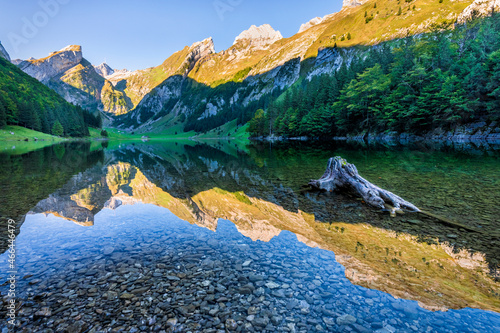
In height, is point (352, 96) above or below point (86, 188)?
above

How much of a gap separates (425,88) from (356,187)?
202 feet

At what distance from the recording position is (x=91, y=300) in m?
5.44

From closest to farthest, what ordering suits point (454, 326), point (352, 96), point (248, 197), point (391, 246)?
point (454, 326), point (391, 246), point (248, 197), point (352, 96)

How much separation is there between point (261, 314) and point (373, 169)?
21357 mm

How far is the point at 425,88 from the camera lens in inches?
2269

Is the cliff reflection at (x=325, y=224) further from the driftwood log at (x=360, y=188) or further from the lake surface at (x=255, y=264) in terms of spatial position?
the driftwood log at (x=360, y=188)

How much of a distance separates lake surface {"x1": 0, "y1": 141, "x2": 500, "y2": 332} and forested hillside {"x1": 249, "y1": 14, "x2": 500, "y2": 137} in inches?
2171

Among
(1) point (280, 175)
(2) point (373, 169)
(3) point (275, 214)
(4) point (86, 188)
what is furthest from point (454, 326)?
(4) point (86, 188)

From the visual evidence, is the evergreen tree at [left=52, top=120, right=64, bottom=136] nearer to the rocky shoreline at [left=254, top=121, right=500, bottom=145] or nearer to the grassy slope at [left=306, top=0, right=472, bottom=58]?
the rocky shoreline at [left=254, top=121, right=500, bottom=145]

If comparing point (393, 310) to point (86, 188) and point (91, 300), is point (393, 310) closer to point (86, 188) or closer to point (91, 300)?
point (91, 300)

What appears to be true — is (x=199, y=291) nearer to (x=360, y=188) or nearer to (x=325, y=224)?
(x=325, y=224)

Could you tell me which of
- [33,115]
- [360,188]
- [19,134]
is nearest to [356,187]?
[360,188]

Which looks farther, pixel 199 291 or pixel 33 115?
pixel 33 115

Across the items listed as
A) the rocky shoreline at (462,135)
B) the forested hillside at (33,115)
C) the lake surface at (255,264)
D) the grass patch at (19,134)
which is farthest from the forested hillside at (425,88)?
the forested hillside at (33,115)
